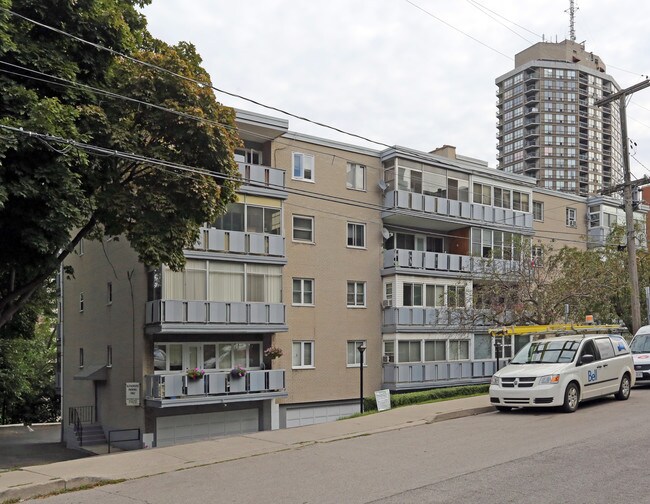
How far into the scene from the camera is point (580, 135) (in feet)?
423

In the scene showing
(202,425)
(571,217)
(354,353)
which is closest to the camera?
(202,425)

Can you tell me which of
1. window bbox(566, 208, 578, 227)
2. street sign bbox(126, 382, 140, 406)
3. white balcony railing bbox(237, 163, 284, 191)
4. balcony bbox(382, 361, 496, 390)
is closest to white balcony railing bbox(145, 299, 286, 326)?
street sign bbox(126, 382, 140, 406)

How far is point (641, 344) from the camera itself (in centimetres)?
2247

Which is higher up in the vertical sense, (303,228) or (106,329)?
(303,228)

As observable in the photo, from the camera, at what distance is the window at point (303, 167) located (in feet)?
96.0

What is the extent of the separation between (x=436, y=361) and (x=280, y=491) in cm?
2436

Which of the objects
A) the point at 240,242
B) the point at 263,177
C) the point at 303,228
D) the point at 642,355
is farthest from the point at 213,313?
the point at 642,355

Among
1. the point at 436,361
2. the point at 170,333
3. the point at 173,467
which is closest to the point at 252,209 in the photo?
the point at 170,333

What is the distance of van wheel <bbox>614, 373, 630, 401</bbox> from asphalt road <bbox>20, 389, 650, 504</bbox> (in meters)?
3.86

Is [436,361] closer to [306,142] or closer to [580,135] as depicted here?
[306,142]

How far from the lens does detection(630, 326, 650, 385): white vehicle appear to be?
21.0 metres

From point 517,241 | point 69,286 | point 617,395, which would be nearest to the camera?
point 617,395

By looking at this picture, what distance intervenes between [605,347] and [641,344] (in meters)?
6.04

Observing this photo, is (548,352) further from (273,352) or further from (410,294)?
(410,294)
